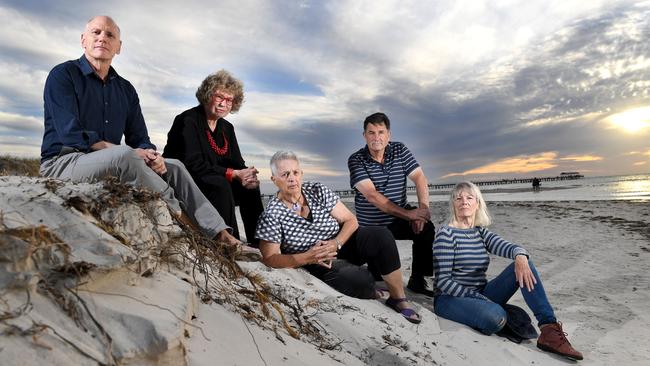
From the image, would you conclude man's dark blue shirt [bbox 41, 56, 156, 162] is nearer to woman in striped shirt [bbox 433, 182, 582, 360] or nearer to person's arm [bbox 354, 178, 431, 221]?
person's arm [bbox 354, 178, 431, 221]

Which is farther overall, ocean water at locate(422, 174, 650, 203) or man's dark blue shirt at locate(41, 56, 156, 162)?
ocean water at locate(422, 174, 650, 203)

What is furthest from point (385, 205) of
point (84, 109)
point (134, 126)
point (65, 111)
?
point (65, 111)

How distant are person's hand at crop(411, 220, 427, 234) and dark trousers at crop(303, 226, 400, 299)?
900mm

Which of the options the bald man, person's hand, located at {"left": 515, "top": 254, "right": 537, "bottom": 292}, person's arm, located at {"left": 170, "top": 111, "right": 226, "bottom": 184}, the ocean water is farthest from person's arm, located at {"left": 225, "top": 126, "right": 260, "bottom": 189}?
the ocean water

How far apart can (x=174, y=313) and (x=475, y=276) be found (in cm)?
333

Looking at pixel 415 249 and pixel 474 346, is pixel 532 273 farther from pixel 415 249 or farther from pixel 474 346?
pixel 415 249

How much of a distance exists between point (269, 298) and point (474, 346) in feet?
6.04

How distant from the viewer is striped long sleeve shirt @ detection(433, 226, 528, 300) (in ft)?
14.0

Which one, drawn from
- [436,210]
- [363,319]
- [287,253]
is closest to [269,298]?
[363,319]

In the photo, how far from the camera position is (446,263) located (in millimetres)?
4305

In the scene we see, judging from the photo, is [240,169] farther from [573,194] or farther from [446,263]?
[573,194]

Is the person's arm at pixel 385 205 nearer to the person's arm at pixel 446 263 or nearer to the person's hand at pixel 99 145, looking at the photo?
the person's arm at pixel 446 263

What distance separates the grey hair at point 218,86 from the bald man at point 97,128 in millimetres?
939

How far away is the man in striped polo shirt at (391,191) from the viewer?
→ 5.08m
